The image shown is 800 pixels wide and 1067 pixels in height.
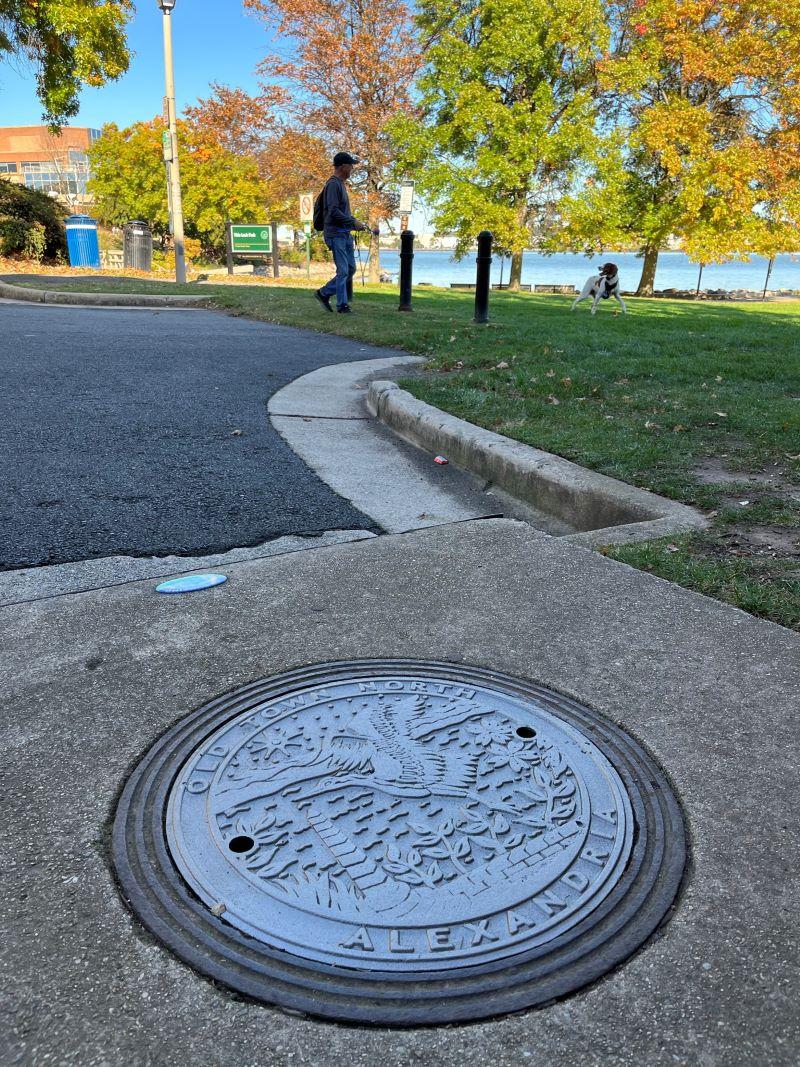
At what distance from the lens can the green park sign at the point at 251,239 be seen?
69.8 feet

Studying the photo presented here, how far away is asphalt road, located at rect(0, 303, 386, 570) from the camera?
339 cm

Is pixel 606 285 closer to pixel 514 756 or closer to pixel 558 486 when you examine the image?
pixel 558 486

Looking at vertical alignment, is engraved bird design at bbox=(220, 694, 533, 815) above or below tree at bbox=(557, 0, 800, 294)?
below

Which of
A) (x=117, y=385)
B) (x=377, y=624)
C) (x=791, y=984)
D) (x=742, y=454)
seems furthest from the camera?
(x=117, y=385)

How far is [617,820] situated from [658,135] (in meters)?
24.4

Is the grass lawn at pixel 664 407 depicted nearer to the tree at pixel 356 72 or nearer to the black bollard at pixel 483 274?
the black bollard at pixel 483 274

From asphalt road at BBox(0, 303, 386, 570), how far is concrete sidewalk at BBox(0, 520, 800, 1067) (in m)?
0.55

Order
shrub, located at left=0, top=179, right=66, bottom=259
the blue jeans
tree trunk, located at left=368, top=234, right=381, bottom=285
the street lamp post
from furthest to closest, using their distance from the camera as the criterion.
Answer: tree trunk, located at left=368, top=234, right=381, bottom=285 → shrub, located at left=0, top=179, right=66, bottom=259 → the street lamp post → the blue jeans

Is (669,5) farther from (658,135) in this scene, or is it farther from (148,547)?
(148,547)

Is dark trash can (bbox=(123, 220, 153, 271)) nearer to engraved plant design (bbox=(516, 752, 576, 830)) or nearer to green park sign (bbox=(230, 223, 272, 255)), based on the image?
green park sign (bbox=(230, 223, 272, 255))

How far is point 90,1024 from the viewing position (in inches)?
49.5

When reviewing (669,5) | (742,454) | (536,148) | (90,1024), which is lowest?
(90,1024)

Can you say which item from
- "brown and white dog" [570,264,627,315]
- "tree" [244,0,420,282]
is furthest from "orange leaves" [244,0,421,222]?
"brown and white dog" [570,264,627,315]

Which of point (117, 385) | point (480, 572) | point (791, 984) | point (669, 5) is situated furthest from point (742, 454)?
point (669, 5)
